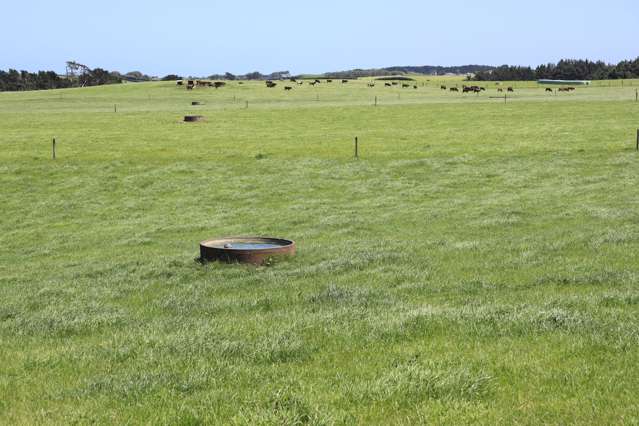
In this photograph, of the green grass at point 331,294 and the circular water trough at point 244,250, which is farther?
the circular water trough at point 244,250

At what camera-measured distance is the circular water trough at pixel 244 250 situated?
16.4 m

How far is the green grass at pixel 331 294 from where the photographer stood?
6820 mm

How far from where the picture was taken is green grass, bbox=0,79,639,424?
22.4 ft

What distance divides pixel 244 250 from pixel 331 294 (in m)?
4.66

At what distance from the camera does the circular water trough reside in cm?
1636

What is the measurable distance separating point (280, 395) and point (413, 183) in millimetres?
28722

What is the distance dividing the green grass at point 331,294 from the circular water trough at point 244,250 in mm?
432

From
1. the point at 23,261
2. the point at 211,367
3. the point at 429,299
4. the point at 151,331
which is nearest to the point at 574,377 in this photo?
the point at 211,367

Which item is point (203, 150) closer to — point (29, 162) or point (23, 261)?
point (29, 162)

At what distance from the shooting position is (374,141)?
176 ft

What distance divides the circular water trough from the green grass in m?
0.43

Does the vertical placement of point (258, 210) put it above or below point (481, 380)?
below

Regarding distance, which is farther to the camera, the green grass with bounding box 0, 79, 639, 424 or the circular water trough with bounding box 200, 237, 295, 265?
the circular water trough with bounding box 200, 237, 295, 265

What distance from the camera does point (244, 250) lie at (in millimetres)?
16328
